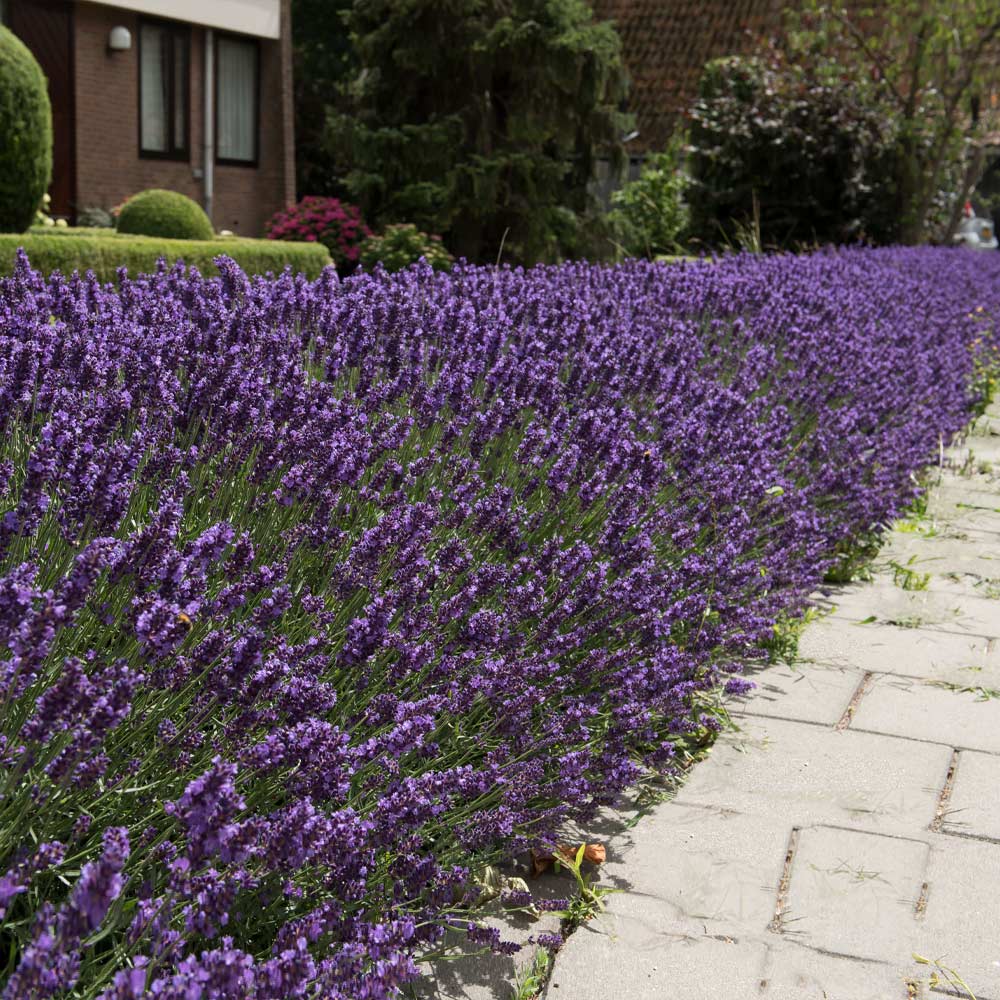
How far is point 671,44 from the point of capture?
2748 centimetres

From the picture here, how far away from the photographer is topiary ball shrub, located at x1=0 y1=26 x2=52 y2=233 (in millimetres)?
11258

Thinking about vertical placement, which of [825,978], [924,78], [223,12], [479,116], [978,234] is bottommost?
[825,978]

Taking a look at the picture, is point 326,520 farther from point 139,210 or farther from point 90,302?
point 139,210

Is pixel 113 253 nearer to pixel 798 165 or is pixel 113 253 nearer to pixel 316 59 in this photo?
pixel 798 165

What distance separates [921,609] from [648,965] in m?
3.06

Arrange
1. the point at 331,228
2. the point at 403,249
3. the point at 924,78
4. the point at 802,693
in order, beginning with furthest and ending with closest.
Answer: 1. the point at 924,78
2. the point at 331,228
3. the point at 403,249
4. the point at 802,693

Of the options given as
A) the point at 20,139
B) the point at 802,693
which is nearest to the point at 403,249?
the point at 20,139

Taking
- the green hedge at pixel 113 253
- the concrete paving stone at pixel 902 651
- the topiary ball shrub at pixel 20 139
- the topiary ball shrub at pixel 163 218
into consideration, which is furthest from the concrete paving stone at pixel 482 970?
the topiary ball shrub at pixel 163 218

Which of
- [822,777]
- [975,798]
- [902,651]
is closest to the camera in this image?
[975,798]

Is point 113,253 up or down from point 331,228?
down

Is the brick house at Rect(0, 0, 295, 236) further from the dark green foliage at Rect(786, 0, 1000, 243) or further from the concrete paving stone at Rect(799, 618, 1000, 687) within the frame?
Result: the concrete paving stone at Rect(799, 618, 1000, 687)

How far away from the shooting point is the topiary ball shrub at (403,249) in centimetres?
1404

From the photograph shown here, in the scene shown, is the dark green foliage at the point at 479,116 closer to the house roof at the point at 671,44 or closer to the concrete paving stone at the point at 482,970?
the house roof at the point at 671,44

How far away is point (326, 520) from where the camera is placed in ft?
9.46
